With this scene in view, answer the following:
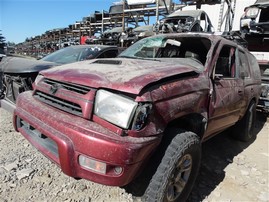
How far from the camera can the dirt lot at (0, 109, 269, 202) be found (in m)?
2.46

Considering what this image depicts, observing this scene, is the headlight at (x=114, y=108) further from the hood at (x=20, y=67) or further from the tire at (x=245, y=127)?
the tire at (x=245, y=127)

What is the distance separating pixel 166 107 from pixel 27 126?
58.4 inches

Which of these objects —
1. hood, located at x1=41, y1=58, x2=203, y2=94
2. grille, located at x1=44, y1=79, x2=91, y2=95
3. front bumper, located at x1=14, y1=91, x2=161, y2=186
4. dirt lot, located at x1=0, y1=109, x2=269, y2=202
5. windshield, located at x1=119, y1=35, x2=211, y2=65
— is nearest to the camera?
front bumper, located at x1=14, y1=91, x2=161, y2=186

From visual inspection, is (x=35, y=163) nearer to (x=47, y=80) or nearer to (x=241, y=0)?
(x=47, y=80)

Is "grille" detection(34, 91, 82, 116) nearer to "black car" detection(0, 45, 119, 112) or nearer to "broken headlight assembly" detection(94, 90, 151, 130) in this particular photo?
"broken headlight assembly" detection(94, 90, 151, 130)

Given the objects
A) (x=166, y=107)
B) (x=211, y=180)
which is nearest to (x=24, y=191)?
(x=166, y=107)

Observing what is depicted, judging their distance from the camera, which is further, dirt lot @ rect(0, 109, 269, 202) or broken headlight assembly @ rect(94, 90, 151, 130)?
dirt lot @ rect(0, 109, 269, 202)

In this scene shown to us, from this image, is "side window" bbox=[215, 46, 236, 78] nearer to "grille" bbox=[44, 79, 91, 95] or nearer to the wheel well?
the wheel well

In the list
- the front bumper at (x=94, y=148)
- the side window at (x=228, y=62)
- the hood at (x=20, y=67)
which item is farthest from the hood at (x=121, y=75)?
the hood at (x=20, y=67)

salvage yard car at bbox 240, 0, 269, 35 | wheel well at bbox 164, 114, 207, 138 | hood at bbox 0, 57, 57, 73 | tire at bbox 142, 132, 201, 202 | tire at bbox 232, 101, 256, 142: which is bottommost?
tire at bbox 232, 101, 256, 142

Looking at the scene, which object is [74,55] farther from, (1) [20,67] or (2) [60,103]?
(2) [60,103]

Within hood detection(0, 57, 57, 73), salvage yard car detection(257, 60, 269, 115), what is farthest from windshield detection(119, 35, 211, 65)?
salvage yard car detection(257, 60, 269, 115)

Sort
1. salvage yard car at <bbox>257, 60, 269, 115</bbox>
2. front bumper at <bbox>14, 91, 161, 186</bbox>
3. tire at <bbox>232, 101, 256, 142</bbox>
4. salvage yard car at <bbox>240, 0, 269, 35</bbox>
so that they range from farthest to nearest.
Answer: salvage yard car at <bbox>240, 0, 269, 35</bbox> → salvage yard car at <bbox>257, 60, 269, 115</bbox> → tire at <bbox>232, 101, 256, 142</bbox> → front bumper at <bbox>14, 91, 161, 186</bbox>

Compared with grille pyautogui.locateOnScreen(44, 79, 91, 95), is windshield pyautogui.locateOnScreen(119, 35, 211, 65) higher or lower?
higher
